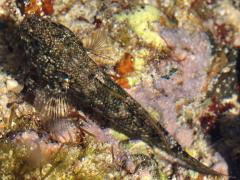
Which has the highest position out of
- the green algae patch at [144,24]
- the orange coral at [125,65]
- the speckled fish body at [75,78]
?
the green algae patch at [144,24]

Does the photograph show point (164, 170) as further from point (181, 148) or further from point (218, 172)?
point (218, 172)

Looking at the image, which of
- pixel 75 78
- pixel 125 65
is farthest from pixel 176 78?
pixel 75 78

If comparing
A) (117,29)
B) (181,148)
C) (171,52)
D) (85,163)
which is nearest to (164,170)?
(181,148)

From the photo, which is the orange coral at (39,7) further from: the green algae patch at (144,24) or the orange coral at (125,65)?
the orange coral at (125,65)

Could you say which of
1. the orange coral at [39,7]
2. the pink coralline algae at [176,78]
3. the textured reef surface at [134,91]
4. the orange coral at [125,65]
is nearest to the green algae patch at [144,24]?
the textured reef surface at [134,91]

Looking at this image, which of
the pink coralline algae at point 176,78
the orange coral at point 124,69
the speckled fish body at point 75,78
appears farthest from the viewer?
the pink coralline algae at point 176,78
